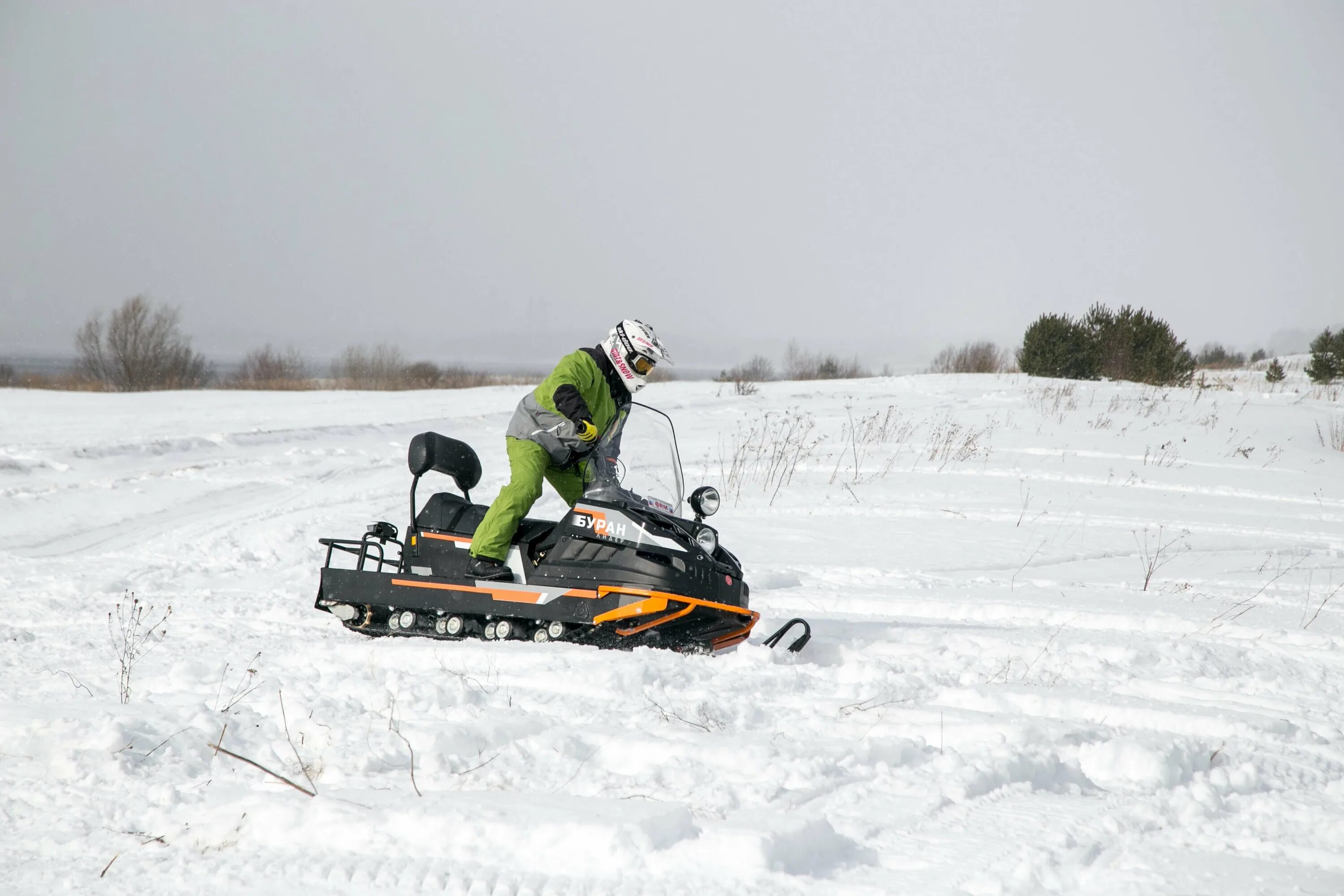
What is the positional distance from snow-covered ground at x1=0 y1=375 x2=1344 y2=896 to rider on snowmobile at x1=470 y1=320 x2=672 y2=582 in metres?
0.61

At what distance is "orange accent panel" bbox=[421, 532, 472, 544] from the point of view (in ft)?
16.7

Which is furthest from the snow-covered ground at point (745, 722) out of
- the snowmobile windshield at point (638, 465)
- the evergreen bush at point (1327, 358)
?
the evergreen bush at point (1327, 358)

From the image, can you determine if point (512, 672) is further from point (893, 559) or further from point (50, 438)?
point (50, 438)

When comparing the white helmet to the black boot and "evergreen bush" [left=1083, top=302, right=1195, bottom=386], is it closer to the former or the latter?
the black boot

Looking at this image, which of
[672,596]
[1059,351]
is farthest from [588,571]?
[1059,351]

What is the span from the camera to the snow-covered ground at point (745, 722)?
220 centimetres

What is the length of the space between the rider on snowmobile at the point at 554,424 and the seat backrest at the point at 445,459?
1.35 ft

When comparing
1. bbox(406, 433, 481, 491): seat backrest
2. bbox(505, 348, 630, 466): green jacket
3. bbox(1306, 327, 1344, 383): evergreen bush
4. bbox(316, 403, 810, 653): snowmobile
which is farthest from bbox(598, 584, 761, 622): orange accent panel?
bbox(1306, 327, 1344, 383): evergreen bush

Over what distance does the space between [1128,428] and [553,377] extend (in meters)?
11.6

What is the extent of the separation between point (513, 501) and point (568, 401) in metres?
0.65

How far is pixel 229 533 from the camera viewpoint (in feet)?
25.5

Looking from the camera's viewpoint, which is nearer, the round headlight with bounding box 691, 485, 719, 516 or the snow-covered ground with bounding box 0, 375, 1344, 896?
the snow-covered ground with bounding box 0, 375, 1344, 896

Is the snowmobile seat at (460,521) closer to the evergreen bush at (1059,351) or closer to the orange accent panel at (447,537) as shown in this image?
the orange accent panel at (447,537)

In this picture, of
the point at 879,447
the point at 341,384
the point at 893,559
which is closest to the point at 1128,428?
the point at 879,447
